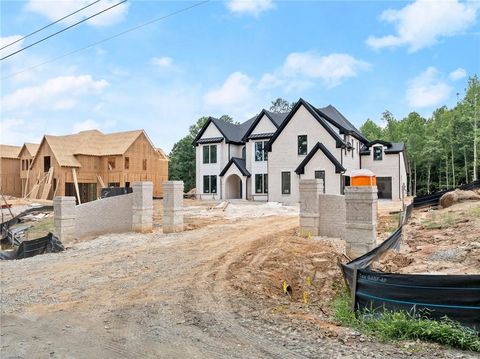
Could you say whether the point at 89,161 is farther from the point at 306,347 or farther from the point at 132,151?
the point at 306,347

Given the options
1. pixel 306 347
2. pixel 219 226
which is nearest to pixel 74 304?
pixel 306 347

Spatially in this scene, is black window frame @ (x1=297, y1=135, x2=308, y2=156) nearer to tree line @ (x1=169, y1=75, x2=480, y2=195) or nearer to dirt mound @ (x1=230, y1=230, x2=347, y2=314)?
dirt mound @ (x1=230, y1=230, x2=347, y2=314)

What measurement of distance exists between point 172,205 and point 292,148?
52.0ft

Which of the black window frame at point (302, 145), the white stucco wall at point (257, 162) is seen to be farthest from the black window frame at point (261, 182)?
the black window frame at point (302, 145)

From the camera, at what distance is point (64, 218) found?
14.0 meters

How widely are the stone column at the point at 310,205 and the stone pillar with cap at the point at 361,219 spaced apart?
291 centimetres

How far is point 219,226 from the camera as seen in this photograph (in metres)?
16.1

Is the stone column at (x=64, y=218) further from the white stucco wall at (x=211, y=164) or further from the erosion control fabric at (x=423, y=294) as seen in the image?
the white stucco wall at (x=211, y=164)

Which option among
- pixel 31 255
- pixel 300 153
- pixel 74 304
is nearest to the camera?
pixel 74 304

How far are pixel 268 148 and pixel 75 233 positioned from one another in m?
18.1

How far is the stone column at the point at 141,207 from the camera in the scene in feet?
49.2

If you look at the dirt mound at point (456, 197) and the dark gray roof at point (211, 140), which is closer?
the dirt mound at point (456, 197)

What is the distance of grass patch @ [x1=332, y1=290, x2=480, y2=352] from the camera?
4986 millimetres

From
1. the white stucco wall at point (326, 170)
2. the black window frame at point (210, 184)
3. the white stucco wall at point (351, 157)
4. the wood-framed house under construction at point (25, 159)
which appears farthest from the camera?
the wood-framed house under construction at point (25, 159)
